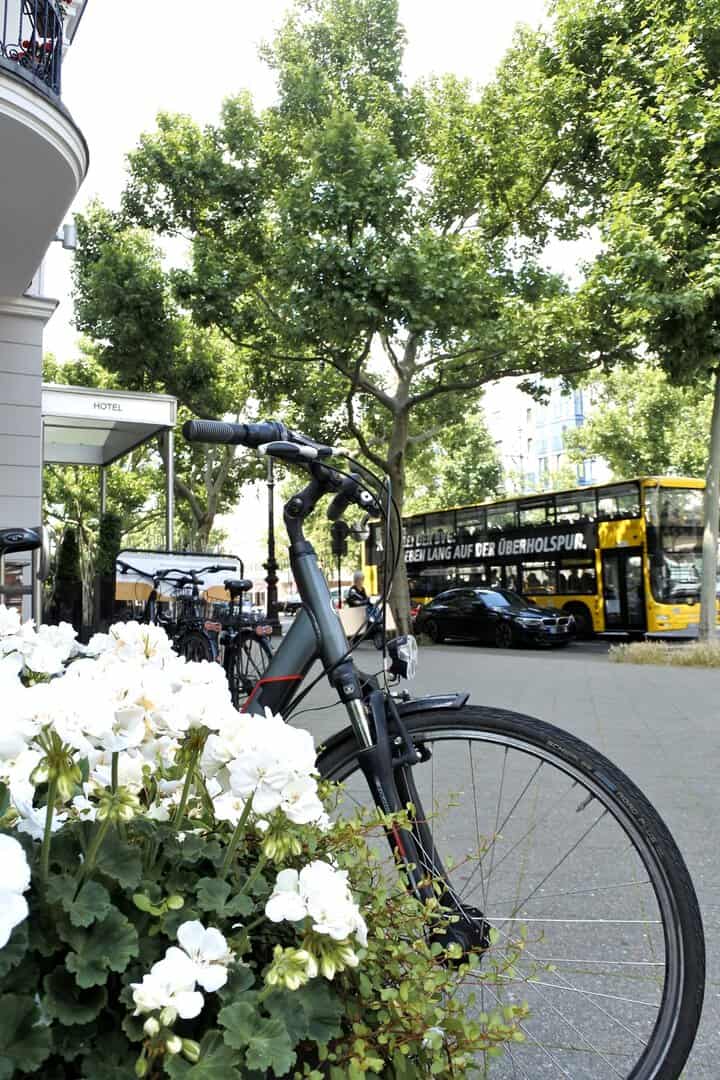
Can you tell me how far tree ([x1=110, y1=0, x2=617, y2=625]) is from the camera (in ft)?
48.3

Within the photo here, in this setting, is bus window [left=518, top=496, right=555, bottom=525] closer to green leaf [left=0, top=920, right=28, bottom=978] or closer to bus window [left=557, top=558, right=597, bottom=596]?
bus window [left=557, top=558, right=597, bottom=596]

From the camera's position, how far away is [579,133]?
591 inches

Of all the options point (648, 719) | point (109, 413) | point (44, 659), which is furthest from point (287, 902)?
point (109, 413)

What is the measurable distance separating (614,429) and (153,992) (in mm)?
32384

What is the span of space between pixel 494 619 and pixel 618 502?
12.9 feet

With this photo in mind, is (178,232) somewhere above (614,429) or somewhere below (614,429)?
above

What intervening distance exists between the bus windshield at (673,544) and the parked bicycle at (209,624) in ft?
44.6

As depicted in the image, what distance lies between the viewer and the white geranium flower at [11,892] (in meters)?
0.87

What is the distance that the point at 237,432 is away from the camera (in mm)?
2252

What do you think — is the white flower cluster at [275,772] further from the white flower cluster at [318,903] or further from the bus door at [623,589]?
the bus door at [623,589]

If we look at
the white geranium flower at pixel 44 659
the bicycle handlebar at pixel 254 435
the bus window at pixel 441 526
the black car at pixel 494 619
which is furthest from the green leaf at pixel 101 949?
the bus window at pixel 441 526

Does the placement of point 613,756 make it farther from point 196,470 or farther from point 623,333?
point 196,470

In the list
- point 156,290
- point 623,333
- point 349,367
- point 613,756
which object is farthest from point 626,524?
point 613,756

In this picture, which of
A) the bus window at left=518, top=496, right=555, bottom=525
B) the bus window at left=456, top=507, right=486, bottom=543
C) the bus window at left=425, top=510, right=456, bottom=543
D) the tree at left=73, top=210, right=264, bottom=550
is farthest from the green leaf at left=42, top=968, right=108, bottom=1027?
the bus window at left=425, top=510, right=456, bottom=543
